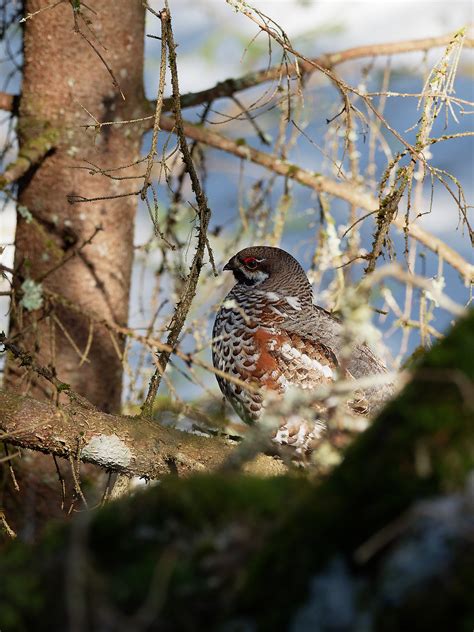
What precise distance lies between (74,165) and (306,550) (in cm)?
369

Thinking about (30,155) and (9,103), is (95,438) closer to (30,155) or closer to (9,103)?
(30,155)

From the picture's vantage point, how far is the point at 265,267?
480cm

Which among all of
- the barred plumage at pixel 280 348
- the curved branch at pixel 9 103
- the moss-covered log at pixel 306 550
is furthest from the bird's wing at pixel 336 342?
the moss-covered log at pixel 306 550

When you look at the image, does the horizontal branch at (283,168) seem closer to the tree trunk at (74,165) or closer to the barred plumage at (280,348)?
the tree trunk at (74,165)

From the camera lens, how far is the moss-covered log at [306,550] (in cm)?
116

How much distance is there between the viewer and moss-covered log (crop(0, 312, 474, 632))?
116 centimetres

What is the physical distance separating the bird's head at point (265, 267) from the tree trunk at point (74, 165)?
77 cm

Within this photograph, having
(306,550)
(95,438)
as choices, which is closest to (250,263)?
(95,438)

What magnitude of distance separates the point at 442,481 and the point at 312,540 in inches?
8.8

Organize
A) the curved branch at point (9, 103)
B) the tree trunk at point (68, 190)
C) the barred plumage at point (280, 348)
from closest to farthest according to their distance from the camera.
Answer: the barred plumage at point (280, 348)
the tree trunk at point (68, 190)
the curved branch at point (9, 103)

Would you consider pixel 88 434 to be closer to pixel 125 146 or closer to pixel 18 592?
pixel 18 592

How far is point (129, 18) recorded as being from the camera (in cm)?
465

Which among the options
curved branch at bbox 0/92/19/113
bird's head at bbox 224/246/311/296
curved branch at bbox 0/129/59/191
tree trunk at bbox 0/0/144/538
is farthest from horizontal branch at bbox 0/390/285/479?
curved branch at bbox 0/92/19/113

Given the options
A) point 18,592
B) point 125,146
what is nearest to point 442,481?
point 18,592
